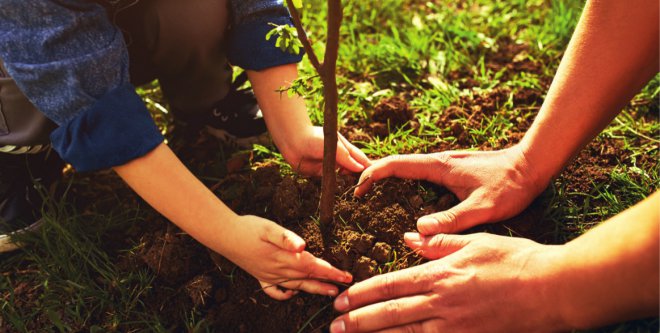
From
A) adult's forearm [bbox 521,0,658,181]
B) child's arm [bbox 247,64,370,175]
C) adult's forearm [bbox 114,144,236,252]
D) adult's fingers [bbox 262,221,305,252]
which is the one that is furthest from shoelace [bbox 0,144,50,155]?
adult's forearm [bbox 521,0,658,181]

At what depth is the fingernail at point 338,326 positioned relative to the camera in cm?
169

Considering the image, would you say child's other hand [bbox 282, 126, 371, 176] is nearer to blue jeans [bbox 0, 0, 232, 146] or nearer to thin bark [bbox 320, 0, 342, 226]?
thin bark [bbox 320, 0, 342, 226]

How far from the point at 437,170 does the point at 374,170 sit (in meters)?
0.22

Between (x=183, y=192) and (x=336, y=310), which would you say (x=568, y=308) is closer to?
(x=336, y=310)

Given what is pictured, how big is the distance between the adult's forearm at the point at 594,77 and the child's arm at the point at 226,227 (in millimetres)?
806

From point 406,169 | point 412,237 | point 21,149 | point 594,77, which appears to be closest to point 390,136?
point 406,169

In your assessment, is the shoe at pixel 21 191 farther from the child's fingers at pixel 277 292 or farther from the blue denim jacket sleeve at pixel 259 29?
the child's fingers at pixel 277 292

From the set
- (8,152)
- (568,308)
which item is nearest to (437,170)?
(568,308)

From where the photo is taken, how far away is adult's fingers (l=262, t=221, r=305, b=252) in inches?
67.7

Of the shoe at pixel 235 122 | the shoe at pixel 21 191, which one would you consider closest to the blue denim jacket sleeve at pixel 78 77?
the shoe at pixel 21 191

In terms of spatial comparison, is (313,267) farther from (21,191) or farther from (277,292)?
(21,191)

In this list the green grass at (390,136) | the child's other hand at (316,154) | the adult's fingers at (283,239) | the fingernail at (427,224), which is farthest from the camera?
the child's other hand at (316,154)

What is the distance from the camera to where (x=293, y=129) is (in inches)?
86.0

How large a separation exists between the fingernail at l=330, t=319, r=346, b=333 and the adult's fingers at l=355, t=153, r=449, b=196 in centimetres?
49
